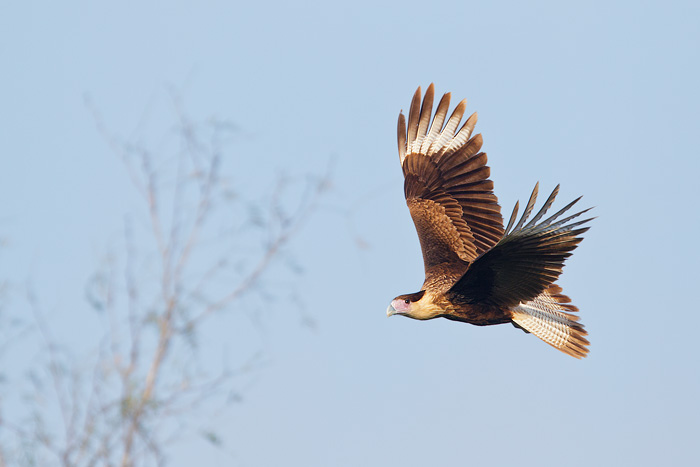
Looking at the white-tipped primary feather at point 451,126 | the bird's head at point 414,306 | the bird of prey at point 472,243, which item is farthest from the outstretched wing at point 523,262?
the white-tipped primary feather at point 451,126

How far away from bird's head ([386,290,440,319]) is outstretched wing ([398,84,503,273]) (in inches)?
24.0

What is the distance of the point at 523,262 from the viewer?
5.38 m

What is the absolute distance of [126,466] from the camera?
5613mm

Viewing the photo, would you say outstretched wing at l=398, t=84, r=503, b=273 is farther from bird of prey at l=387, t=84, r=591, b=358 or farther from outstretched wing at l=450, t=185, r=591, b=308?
outstretched wing at l=450, t=185, r=591, b=308

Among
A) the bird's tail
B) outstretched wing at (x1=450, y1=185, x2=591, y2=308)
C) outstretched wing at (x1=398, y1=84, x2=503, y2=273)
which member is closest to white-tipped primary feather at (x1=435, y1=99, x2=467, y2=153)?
outstretched wing at (x1=398, y1=84, x2=503, y2=273)

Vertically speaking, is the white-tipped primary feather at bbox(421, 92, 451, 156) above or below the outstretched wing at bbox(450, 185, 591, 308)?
above

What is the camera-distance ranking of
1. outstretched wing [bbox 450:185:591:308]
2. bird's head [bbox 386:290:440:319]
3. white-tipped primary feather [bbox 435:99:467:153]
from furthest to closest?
white-tipped primary feather [bbox 435:99:467:153] < bird's head [bbox 386:290:440:319] < outstretched wing [bbox 450:185:591:308]

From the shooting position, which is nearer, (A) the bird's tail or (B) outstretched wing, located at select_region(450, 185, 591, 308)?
(B) outstretched wing, located at select_region(450, 185, 591, 308)

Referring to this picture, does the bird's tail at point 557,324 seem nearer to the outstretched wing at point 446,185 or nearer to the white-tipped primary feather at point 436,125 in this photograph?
the outstretched wing at point 446,185

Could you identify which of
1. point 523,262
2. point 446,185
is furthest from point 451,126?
point 523,262

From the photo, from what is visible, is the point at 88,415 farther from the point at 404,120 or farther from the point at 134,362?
the point at 404,120

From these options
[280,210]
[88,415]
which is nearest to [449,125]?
[280,210]

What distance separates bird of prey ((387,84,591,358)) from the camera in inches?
203

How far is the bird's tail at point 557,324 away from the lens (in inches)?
254
